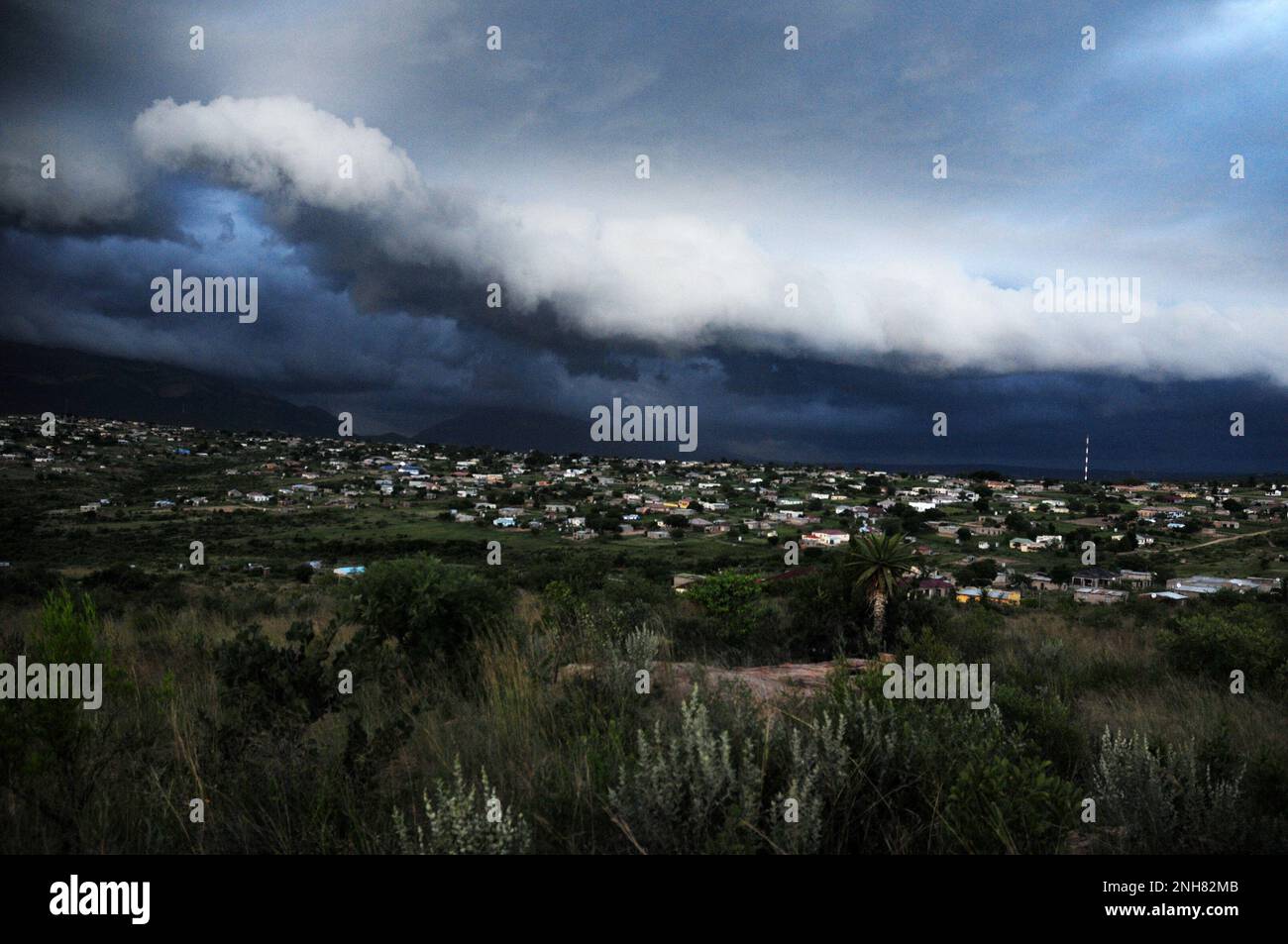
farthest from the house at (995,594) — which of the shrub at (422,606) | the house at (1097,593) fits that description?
the shrub at (422,606)

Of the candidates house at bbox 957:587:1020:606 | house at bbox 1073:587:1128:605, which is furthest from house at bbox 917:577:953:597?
house at bbox 1073:587:1128:605

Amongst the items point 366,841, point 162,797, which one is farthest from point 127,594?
point 366,841

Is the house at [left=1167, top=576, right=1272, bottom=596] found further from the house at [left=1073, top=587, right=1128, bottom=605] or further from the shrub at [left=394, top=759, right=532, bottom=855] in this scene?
the shrub at [left=394, top=759, right=532, bottom=855]

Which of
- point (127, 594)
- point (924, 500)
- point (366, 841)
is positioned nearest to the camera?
point (366, 841)

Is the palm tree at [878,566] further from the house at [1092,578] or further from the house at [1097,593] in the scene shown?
the house at [1092,578]

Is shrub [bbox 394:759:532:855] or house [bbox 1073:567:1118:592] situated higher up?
shrub [bbox 394:759:532:855]

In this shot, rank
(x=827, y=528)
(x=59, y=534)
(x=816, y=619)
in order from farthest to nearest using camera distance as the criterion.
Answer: (x=827, y=528)
(x=59, y=534)
(x=816, y=619)

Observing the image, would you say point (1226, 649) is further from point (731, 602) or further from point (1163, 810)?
point (1163, 810)
